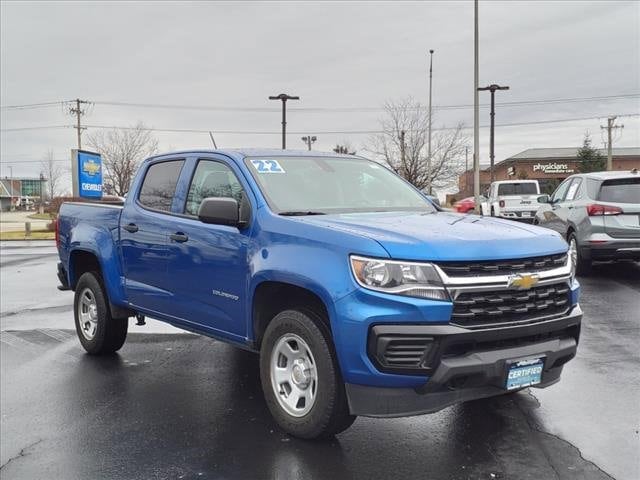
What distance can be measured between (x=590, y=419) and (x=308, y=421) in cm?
203

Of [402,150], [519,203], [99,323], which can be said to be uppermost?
[402,150]

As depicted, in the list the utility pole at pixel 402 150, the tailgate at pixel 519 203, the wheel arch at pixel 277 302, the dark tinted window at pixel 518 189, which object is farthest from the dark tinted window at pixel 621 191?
the utility pole at pixel 402 150

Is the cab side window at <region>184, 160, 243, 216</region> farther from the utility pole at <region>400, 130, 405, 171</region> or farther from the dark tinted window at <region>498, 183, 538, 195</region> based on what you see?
the utility pole at <region>400, 130, 405, 171</region>

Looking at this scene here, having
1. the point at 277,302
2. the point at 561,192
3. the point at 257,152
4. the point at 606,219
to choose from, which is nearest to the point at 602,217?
the point at 606,219

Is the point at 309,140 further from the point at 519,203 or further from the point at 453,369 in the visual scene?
the point at 453,369

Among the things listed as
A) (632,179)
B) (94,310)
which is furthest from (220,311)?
(632,179)

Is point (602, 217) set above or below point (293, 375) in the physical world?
above

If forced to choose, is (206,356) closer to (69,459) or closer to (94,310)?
(94,310)

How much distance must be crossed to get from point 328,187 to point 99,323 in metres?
2.90

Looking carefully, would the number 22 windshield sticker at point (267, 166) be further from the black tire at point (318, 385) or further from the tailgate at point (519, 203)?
the tailgate at point (519, 203)

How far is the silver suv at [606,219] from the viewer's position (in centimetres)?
977

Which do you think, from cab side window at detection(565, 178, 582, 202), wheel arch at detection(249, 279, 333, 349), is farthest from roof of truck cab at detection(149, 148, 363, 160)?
cab side window at detection(565, 178, 582, 202)

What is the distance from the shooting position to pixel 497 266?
3.59m

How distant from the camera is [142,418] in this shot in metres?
4.61
